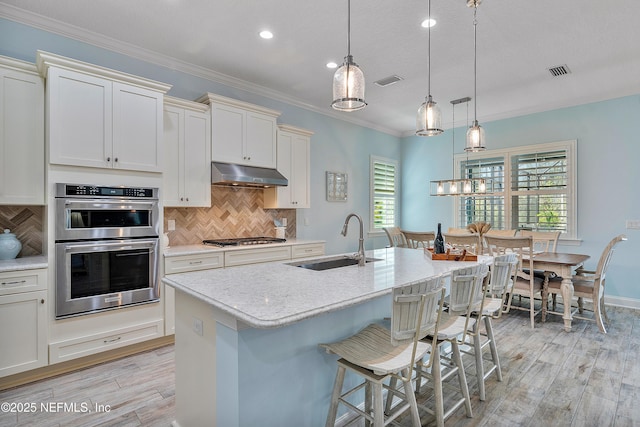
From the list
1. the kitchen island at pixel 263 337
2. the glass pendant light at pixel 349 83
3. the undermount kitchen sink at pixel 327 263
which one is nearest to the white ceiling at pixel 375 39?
the glass pendant light at pixel 349 83

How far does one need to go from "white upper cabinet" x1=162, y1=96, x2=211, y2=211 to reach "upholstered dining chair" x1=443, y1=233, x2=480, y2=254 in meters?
2.81

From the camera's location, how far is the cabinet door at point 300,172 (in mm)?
4562

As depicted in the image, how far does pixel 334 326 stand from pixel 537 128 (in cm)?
510

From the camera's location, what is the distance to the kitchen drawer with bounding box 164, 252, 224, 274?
3.18 metres

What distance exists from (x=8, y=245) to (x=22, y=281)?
41 cm

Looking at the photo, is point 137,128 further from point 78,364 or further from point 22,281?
point 78,364

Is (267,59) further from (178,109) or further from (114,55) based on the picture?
(114,55)

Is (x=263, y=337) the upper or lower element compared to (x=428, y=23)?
lower

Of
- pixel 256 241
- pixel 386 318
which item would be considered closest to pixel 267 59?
pixel 256 241

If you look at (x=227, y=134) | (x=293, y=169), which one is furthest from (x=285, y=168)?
(x=227, y=134)

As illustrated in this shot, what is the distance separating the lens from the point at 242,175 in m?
3.77

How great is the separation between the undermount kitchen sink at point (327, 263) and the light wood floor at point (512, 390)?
1134mm

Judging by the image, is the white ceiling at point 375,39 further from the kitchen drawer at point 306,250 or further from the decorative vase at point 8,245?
the kitchen drawer at point 306,250

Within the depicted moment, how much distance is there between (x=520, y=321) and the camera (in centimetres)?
402
